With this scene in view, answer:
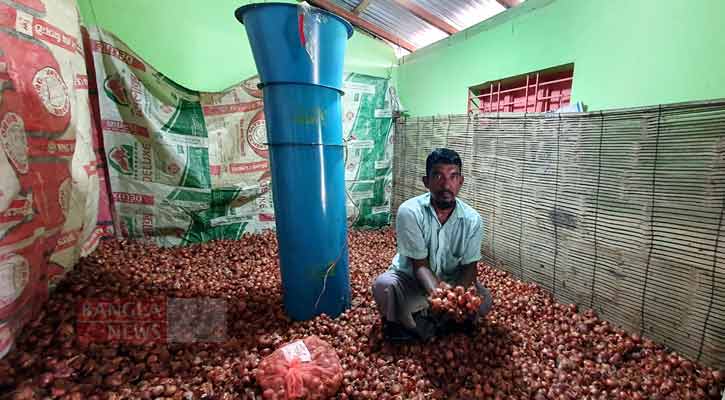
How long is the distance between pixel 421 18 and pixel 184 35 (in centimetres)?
308

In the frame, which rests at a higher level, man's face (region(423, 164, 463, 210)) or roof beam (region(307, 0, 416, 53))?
roof beam (region(307, 0, 416, 53))

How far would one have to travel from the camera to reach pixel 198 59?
3705mm

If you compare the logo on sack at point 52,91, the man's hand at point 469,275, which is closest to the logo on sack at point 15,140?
the logo on sack at point 52,91

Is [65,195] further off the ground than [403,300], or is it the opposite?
[65,195]

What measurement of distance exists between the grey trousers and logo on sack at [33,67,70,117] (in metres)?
2.25

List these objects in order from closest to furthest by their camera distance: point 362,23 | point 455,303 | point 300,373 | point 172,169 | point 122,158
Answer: point 300,373
point 455,303
point 122,158
point 172,169
point 362,23

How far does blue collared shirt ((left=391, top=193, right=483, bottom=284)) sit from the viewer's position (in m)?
1.81

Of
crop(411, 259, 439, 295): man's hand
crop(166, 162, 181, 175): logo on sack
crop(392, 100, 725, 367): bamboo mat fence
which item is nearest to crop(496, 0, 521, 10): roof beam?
crop(392, 100, 725, 367): bamboo mat fence

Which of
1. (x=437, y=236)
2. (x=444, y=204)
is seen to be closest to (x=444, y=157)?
(x=444, y=204)

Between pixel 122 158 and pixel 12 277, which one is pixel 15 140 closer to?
pixel 12 277

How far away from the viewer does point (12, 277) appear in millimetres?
1361

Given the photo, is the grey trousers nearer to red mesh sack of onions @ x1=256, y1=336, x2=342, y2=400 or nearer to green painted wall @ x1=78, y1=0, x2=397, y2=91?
red mesh sack of onions @ x1=256, y1=336, x2=342, y2=400

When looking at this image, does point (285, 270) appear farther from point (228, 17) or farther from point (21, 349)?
point (228, 17)

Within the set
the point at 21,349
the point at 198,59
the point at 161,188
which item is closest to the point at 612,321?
the point at 21,349
